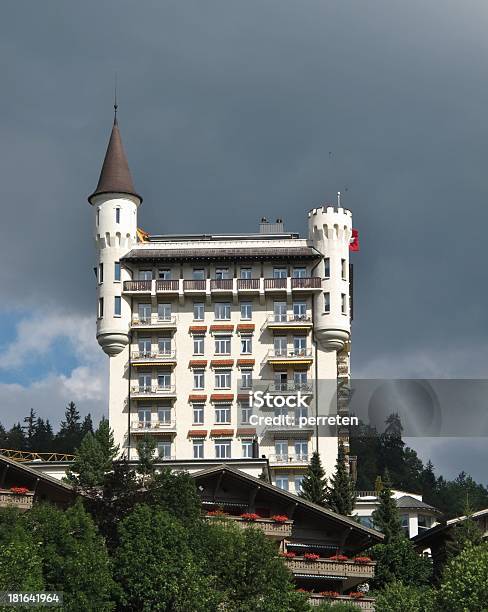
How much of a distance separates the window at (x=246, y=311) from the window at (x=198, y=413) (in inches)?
301

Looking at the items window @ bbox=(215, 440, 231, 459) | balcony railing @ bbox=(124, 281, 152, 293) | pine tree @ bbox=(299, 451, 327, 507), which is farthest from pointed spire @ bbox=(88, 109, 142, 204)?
pine tree @ bbox=(299, 451, 327, 507)

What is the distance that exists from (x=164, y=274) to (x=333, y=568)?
41.8m

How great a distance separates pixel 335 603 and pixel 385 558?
10.1 meters

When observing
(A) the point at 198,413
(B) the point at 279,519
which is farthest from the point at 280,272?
(B) the point at 279,519

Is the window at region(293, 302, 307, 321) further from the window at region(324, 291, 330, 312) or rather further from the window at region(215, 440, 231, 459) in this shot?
the window at region(215, 440, 231, 459)

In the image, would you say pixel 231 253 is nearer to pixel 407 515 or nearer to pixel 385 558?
pixel 407 515

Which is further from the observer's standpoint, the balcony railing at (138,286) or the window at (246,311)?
the window at (246,311)

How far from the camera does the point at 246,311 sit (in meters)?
102

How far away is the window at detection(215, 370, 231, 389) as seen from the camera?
327 feet

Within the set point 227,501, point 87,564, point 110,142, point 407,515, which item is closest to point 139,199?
point 110,142

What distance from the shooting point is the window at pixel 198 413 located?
98750 millimetres

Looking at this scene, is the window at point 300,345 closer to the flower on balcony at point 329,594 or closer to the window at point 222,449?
the window at point 222,449

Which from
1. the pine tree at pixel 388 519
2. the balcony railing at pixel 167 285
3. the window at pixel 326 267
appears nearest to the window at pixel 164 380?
the balcony railing at pixel 167 285

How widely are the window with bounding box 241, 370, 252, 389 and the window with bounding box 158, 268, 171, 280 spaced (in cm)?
940
